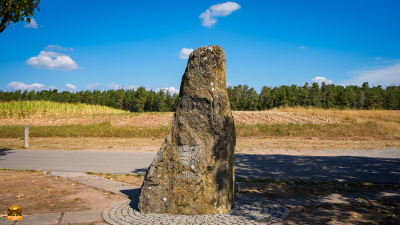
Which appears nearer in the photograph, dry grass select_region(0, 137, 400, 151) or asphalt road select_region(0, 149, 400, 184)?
asphalt road select_region(0, 149, 400, 184)

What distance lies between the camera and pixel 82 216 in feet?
13.6

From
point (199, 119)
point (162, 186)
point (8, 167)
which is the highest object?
point (199, 119)

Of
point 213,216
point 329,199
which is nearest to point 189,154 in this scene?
point 213,216

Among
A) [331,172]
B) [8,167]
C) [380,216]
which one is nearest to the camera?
[380,216]

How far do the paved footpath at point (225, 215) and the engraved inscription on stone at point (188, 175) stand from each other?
624mm

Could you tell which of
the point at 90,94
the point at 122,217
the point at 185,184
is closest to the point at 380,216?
the point at 185,184

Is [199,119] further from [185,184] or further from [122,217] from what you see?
[122,217]

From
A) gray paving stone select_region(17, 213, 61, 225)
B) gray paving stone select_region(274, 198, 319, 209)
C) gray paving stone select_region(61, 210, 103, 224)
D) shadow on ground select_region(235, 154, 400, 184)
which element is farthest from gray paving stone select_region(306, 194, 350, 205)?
gray paving stone select_region(17, 213, 61, 225)

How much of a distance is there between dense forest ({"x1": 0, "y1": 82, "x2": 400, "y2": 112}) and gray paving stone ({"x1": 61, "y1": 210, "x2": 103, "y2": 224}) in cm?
5152

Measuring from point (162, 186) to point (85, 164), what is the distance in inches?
222

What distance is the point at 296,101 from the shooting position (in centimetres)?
6278

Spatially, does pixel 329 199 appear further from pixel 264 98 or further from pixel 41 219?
pixel 264 98

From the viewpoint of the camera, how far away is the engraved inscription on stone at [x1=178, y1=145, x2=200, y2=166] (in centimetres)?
430

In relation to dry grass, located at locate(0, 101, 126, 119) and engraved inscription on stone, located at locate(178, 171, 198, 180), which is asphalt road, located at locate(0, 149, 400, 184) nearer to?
engraved inscription on stone, located at locate(178, 171, 198, 180)
